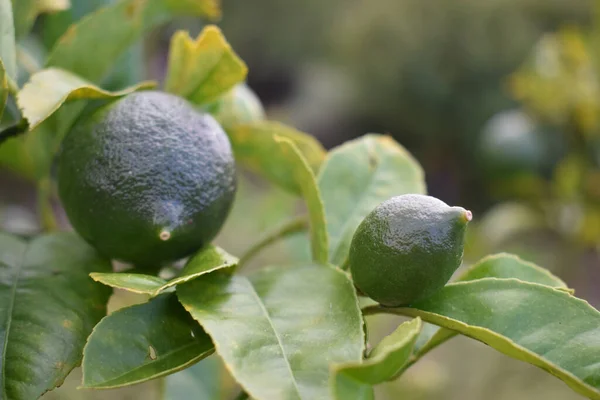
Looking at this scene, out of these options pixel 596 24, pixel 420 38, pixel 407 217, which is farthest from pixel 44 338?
pixel 420 38

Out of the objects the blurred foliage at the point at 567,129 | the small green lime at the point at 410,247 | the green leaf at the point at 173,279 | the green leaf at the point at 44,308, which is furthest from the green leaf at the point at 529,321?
the blurred foliage at the point at 567,129

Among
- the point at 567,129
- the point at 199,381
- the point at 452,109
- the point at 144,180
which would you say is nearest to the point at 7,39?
the point at 144,180

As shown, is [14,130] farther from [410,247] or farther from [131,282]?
[410,247]

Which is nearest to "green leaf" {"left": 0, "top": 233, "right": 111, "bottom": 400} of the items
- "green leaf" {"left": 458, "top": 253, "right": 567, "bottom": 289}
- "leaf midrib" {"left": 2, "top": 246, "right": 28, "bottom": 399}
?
"leaf midrib" {"left": 2, "top": 246, "right": 28, "bottom": 399}

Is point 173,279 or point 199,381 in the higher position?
Result: point 173,279

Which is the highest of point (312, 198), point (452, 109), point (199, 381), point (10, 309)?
point (312, 198)

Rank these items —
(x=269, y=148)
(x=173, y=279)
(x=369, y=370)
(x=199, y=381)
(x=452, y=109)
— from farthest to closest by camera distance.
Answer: (x=452, y=109) < (x=199, y=381) < (x=269, y=148) < (x=173, y=279) < (x=369, y=370)

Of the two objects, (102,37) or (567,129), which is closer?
(102,37)

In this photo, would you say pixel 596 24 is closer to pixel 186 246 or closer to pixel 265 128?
pixel 265 128
